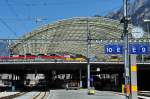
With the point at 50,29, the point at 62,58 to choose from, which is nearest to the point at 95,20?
the point at 50,29

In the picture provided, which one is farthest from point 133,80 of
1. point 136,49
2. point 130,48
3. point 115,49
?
point 115,49

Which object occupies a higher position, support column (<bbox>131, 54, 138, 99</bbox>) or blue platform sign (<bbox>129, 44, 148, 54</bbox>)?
blue platform sign (<bbox>129, 44, 148, 54</bbox>)

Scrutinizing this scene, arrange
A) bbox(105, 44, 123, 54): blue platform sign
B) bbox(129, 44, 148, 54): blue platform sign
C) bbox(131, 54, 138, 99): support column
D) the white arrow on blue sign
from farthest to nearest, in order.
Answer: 1. bbox(105, 44, 123, 54): blue platform sign
2. the white arrow on blue sign
3. bbox(129, 44, 148, 54): blue platform sign
4. bbox(131, 54, 138, 99): support column

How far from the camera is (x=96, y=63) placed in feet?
407

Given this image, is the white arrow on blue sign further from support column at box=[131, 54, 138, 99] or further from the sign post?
support column at box=[131, 54, 138, 99]

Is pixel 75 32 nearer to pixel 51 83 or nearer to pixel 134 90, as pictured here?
pixel 51 83

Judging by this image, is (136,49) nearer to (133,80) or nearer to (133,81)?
(133,80)

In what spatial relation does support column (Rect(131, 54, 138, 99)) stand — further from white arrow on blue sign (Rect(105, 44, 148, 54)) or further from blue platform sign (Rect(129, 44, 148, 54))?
white arrow on blue sign (Rect(105, 44, 148, 54))

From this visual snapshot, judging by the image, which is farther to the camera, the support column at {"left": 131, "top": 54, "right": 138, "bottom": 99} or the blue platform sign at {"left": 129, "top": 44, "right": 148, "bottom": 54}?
the blue platform sign at {"left": 129, "top": 44, "right": 148, "bottom": 54}

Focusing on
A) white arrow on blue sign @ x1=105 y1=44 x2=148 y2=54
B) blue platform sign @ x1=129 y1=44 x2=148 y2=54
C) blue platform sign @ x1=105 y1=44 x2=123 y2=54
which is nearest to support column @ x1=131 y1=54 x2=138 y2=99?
blue platform sign @ x1=129 y1=44 x2=148 y2=54

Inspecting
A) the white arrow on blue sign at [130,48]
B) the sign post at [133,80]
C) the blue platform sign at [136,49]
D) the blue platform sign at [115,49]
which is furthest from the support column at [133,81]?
the blue platform sign at [115,49]

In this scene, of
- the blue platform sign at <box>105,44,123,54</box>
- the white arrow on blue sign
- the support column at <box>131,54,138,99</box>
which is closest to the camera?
the support column at <box>131,54,138,99</box>

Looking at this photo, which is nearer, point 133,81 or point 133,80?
point 133,81

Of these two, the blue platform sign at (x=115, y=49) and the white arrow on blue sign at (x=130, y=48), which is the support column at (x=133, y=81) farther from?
the blue platform sign at (x=115, y=49)
